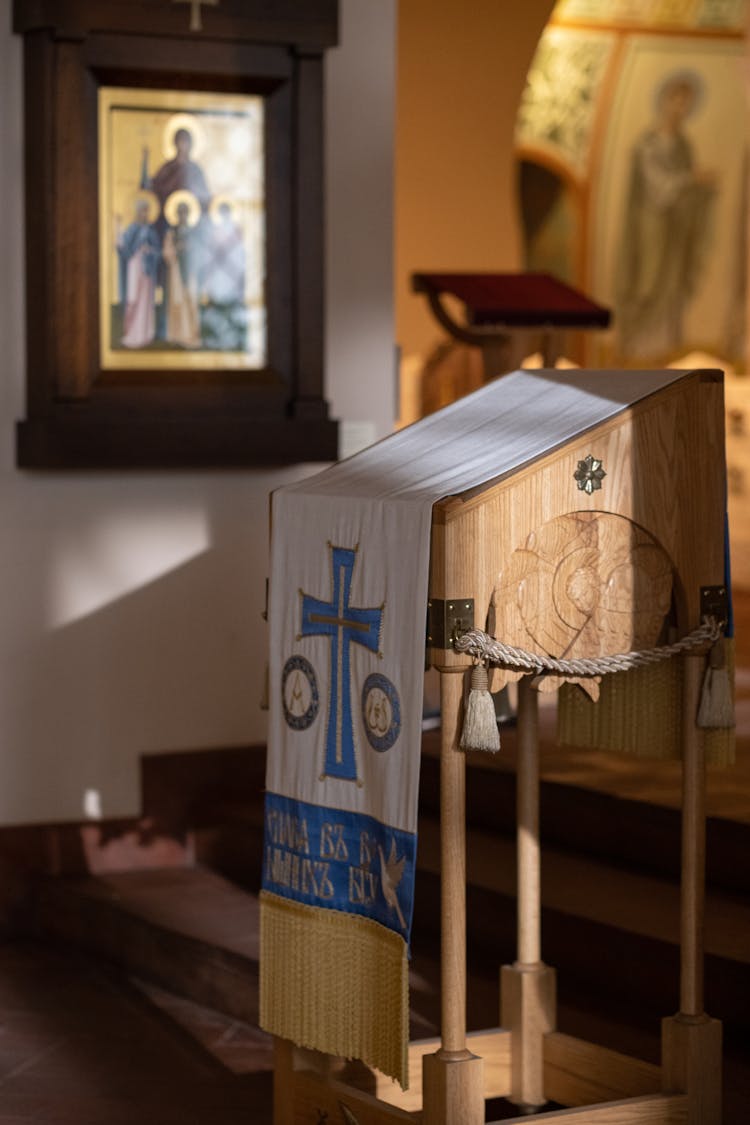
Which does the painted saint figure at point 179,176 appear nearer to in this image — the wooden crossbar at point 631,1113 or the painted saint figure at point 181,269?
the painted saint figure at point 181,269

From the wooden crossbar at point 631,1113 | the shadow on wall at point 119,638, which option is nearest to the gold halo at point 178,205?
the shadow on wall at point 119,638

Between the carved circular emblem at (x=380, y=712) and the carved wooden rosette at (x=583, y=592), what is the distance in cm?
18

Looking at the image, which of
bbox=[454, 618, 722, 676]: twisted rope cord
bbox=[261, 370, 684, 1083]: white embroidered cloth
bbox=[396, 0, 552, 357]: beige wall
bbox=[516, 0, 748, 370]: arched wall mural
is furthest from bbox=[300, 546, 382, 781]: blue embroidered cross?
bbox=[516, 0, 748, 370]: arched wall mural

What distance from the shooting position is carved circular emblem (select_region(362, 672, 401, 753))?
11.1ft

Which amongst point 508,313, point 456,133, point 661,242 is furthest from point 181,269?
point 661,242

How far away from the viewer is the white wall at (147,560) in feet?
18.8

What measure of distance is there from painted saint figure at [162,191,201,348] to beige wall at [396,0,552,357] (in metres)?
4.73

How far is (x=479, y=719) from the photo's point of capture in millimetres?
3301

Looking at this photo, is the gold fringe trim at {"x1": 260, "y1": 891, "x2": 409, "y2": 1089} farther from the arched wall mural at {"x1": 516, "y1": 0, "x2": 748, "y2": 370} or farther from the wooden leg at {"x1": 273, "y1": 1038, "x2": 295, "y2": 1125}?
the arched wall mural at {"x1": 516, "y1": 0, "x2": 748, "y2": 370}

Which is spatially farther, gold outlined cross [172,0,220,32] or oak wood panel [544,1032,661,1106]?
gold outlined cross [172,0,220,32]

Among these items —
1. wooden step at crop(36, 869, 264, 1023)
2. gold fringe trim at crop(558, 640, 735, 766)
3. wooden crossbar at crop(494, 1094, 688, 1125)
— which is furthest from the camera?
wooden step at crop(36, 869, 264, 1023)

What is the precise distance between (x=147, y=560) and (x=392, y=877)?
2.63 meters

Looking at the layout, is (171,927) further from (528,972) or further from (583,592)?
(583,592)

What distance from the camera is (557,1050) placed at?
155 inches
